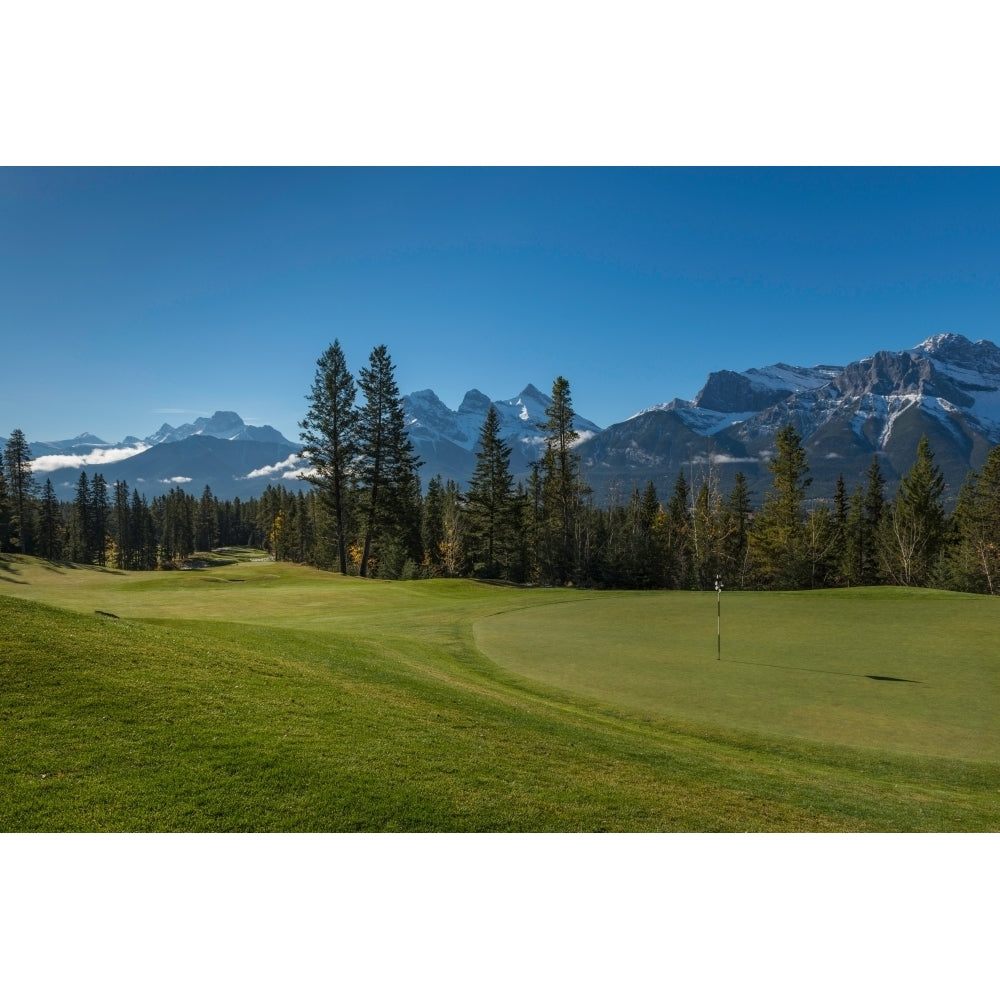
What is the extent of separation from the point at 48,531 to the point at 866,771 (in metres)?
86.5

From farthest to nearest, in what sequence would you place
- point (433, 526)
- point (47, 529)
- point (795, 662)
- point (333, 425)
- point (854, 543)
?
point (433, 526) < point (47, 529) < point (854, 543) < point (333, 425) < point (795, 662)

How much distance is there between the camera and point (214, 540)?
140 metres

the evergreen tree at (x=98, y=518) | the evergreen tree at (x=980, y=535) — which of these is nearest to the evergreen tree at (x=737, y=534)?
the evergreen tree at (x=980, y=535)

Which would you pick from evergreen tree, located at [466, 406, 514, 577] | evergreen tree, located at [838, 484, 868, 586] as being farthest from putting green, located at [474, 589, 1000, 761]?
evergreen tree, located at [838, 484, 868, 586]

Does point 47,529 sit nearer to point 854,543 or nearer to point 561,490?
point 561,490

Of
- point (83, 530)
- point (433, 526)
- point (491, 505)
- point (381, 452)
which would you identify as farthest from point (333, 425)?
point (83, 530)

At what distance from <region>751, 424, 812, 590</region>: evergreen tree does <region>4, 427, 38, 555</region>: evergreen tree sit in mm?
71729

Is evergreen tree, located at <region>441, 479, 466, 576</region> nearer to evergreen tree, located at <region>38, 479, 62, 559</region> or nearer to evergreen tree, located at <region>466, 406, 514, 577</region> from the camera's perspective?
evergreen tree, located at <region>466, 406, 514, 577</region>

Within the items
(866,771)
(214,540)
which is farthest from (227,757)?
(214,540)

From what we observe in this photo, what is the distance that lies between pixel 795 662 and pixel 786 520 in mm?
41794

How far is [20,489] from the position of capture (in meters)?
59.5

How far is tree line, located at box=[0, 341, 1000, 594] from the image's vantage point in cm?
4381

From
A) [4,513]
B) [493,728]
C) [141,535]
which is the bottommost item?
[493,728]

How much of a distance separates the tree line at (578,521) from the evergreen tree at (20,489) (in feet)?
0.67
